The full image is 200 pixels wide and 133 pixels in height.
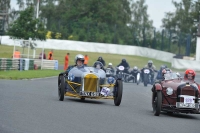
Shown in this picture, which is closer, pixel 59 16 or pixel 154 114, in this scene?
pixel 154 114

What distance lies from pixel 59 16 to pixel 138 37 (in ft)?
91.6

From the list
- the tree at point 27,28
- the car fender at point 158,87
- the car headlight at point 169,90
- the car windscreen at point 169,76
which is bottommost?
the car headlight at point 169,90

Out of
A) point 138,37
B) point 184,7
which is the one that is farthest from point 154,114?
point 184,7

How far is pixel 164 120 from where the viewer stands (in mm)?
16281

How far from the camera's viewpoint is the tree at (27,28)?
5269 centimetres

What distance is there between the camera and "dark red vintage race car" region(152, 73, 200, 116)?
17.2 m

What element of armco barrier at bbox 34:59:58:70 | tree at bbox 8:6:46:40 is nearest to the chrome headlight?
armco barrier at bbox 34:59:58:70

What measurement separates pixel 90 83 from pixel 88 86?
0.11 meters

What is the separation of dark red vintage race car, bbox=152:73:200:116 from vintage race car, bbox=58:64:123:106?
2.50 m

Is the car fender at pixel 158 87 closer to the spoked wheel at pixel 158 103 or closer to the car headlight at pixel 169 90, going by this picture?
Result: the spoked wheel at pixel 158 103

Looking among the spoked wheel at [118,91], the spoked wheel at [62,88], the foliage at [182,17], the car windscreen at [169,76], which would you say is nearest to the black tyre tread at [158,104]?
the car windscreen at [169,76]

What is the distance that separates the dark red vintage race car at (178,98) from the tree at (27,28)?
116 ft

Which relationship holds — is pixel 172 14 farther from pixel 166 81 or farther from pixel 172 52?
pixel 166 81

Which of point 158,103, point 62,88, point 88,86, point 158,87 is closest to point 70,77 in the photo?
point 62,88
